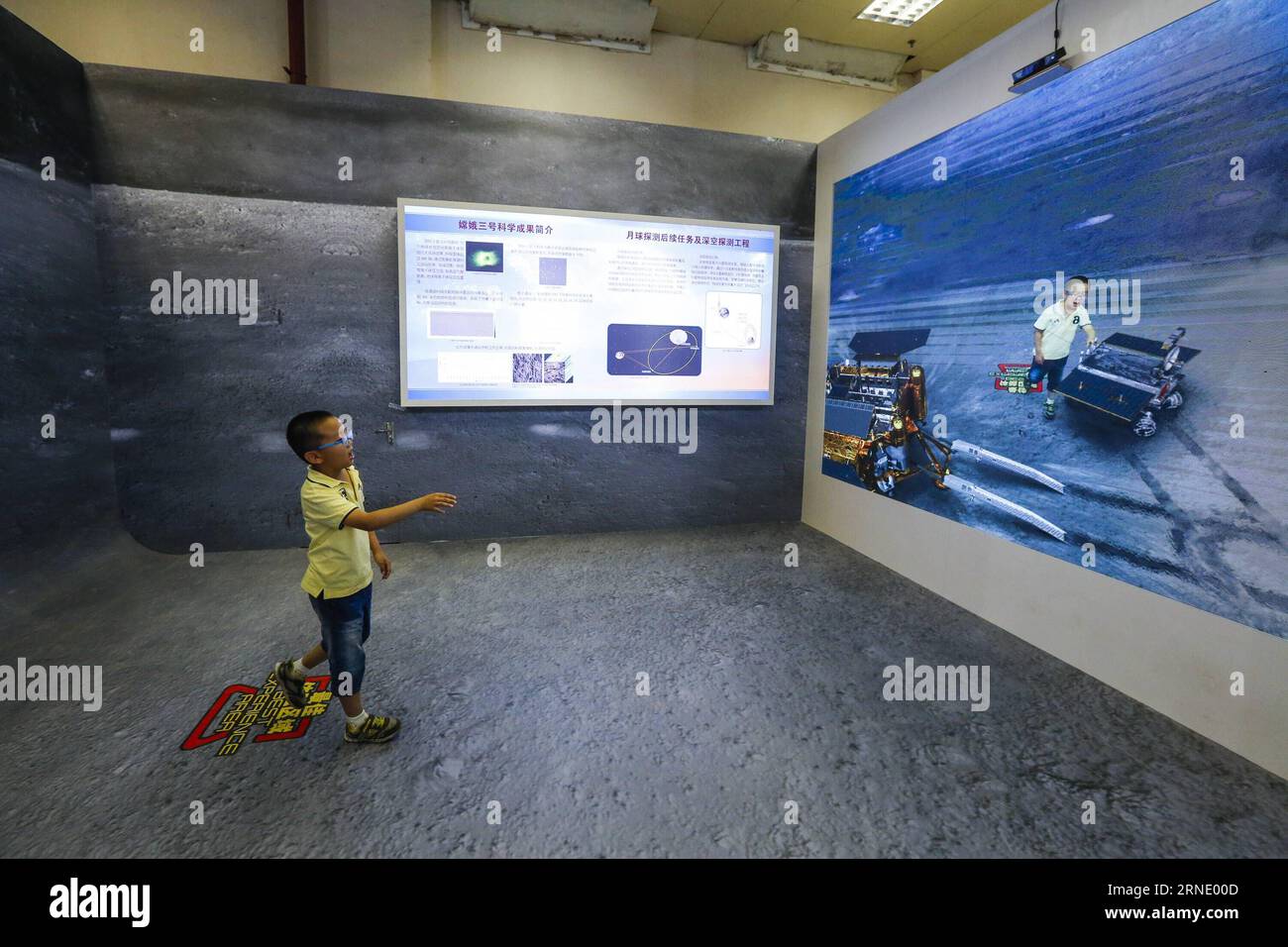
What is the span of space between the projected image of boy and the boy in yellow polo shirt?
8.57 feet

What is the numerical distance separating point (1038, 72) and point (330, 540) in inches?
137

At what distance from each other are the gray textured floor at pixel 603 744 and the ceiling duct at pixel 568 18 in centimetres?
462

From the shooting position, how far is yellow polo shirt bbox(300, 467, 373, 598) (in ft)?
6.08

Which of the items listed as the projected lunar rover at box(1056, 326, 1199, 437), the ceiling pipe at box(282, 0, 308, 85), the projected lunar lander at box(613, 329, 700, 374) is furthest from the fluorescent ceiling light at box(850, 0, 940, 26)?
the ceiling pipe at box(282, 0, 308, 85)

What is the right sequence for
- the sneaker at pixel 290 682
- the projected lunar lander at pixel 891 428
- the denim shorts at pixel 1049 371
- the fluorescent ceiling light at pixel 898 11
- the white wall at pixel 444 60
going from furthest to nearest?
the fluorescent ceiling light at pixel 898 11
the white wall at pixel 444 60
the projected lunar lander at pixel 891 428
the denim shorts at pixel 1049 371
the sneaker at pixel 290 682

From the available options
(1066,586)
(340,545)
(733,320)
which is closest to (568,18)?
(733,320)

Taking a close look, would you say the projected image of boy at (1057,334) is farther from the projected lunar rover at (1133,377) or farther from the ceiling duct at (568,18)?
the ceiling duct at (568,18)

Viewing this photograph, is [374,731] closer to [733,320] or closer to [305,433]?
[305,433]

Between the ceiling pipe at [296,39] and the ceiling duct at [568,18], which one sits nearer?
the ceiling pipe at [296,39]

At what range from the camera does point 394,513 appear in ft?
5.74

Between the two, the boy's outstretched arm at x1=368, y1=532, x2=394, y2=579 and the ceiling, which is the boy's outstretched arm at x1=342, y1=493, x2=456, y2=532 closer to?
the boy's outstretched arm at x1=368, y1=532, x2=394, y2=579

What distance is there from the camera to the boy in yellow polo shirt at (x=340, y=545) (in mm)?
1838

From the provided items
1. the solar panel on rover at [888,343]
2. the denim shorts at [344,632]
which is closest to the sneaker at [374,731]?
the denim shorts at [344,632]

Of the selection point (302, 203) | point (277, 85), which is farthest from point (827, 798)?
point (277, 85)
